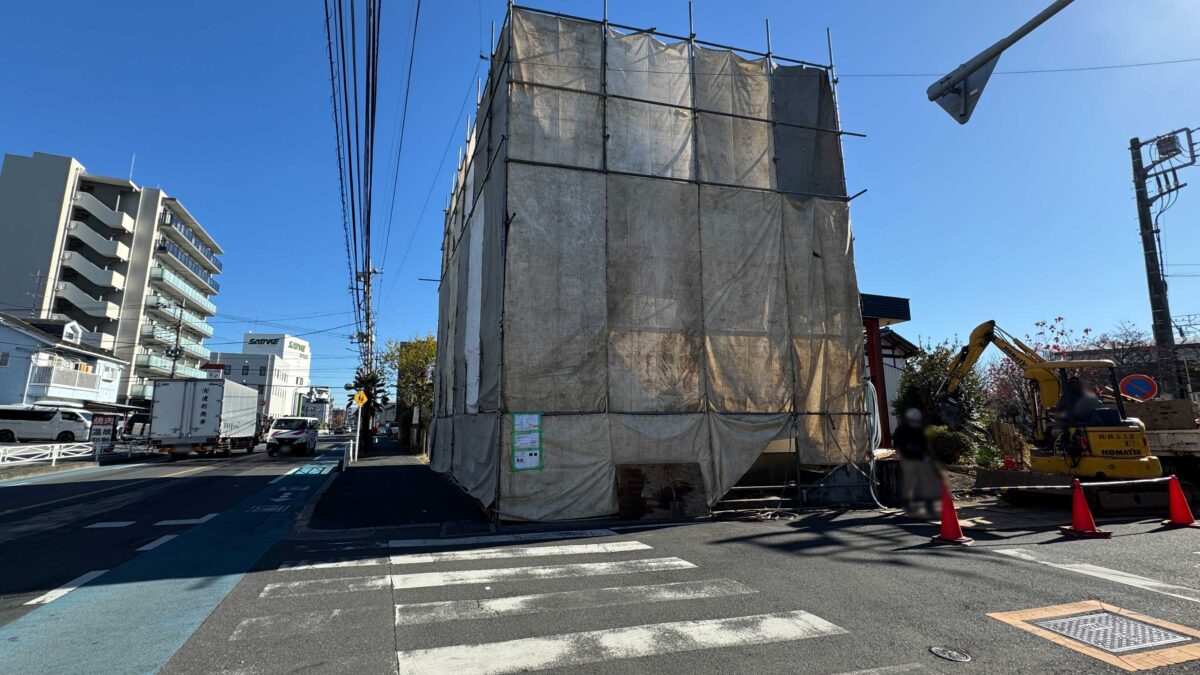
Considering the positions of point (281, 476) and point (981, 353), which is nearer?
point (981, 353)

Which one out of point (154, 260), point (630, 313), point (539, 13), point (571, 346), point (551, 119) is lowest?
point (571, 346)

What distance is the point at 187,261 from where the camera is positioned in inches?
2224

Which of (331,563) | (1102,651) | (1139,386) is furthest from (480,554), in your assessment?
(1139,386)

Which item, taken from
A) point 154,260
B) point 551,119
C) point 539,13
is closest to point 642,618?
point 551,119

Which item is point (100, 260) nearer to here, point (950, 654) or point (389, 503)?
point (389, 503)

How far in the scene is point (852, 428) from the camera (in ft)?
40.7

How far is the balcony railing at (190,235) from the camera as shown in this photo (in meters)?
51.3

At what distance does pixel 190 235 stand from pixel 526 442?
208ft

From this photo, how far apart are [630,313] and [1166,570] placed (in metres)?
8.36

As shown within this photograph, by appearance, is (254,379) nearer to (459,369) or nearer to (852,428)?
(459,369)

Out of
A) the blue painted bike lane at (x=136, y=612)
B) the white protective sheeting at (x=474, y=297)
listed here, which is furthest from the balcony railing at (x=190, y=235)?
the blue painted bike lane at (x=136, y=612)

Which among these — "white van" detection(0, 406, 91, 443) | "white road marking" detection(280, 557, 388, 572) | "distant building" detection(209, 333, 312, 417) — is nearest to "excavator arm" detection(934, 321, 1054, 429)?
"white road marking" detection(280, 557, 388, 572)

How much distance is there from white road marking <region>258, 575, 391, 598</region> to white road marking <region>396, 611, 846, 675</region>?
197 cm

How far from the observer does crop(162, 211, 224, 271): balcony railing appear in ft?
168
